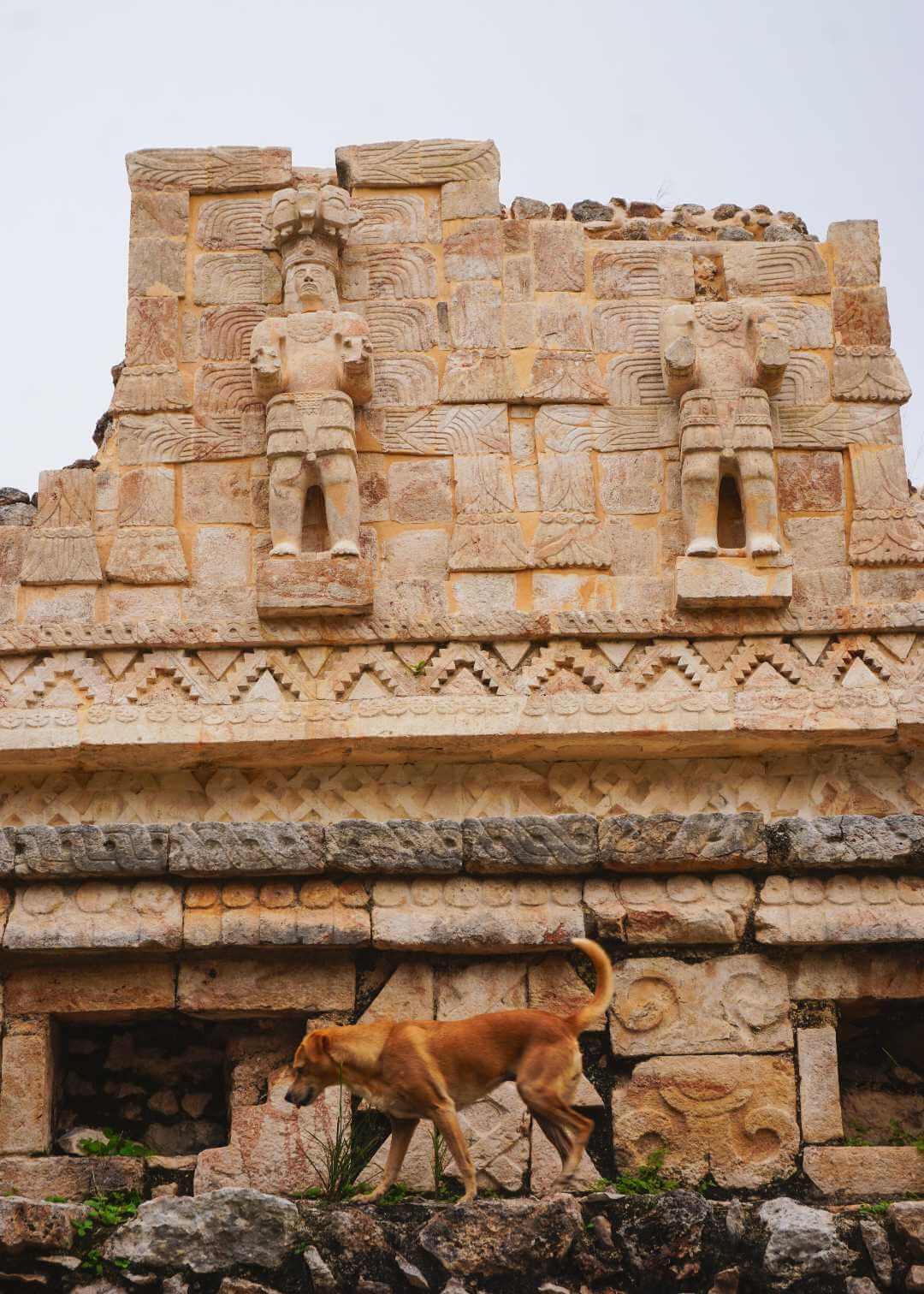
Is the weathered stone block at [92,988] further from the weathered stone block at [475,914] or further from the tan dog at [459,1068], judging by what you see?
the tan dog at [459,1068]

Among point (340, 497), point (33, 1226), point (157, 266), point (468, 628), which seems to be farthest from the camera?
point (157, 266)

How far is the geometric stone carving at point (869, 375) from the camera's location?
12312 mm

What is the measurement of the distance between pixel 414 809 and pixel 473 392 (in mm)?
2627

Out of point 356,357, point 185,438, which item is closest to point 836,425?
point 356,357

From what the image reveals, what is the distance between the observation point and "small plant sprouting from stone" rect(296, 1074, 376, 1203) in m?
7.78

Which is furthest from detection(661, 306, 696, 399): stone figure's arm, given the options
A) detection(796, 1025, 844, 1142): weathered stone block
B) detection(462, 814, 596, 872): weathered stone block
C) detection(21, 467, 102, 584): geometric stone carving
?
detection(796, 1025, 844, 1142): weathered stone block

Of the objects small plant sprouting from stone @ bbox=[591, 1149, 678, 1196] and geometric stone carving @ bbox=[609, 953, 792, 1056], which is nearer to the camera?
small plant sprouting from stone @ bbox=[591, 1149, 678, 1196]

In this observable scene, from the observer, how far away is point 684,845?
27.5 ft

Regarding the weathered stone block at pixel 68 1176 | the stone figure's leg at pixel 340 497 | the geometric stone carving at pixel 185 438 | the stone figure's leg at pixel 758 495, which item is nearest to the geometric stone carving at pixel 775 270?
the stone figure's leg at pixel 758 495

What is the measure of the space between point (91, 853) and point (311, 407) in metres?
4.20

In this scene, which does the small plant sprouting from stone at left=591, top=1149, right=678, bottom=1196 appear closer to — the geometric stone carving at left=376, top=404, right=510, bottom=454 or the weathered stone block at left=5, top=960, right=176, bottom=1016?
the weathered stone block at left=5, top=960, right=176, bottom=1016

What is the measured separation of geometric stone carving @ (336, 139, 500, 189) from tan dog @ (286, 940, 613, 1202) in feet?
22.4

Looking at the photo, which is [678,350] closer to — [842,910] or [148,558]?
[148,558]

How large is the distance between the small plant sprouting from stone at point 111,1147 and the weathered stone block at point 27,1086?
0.16 m
